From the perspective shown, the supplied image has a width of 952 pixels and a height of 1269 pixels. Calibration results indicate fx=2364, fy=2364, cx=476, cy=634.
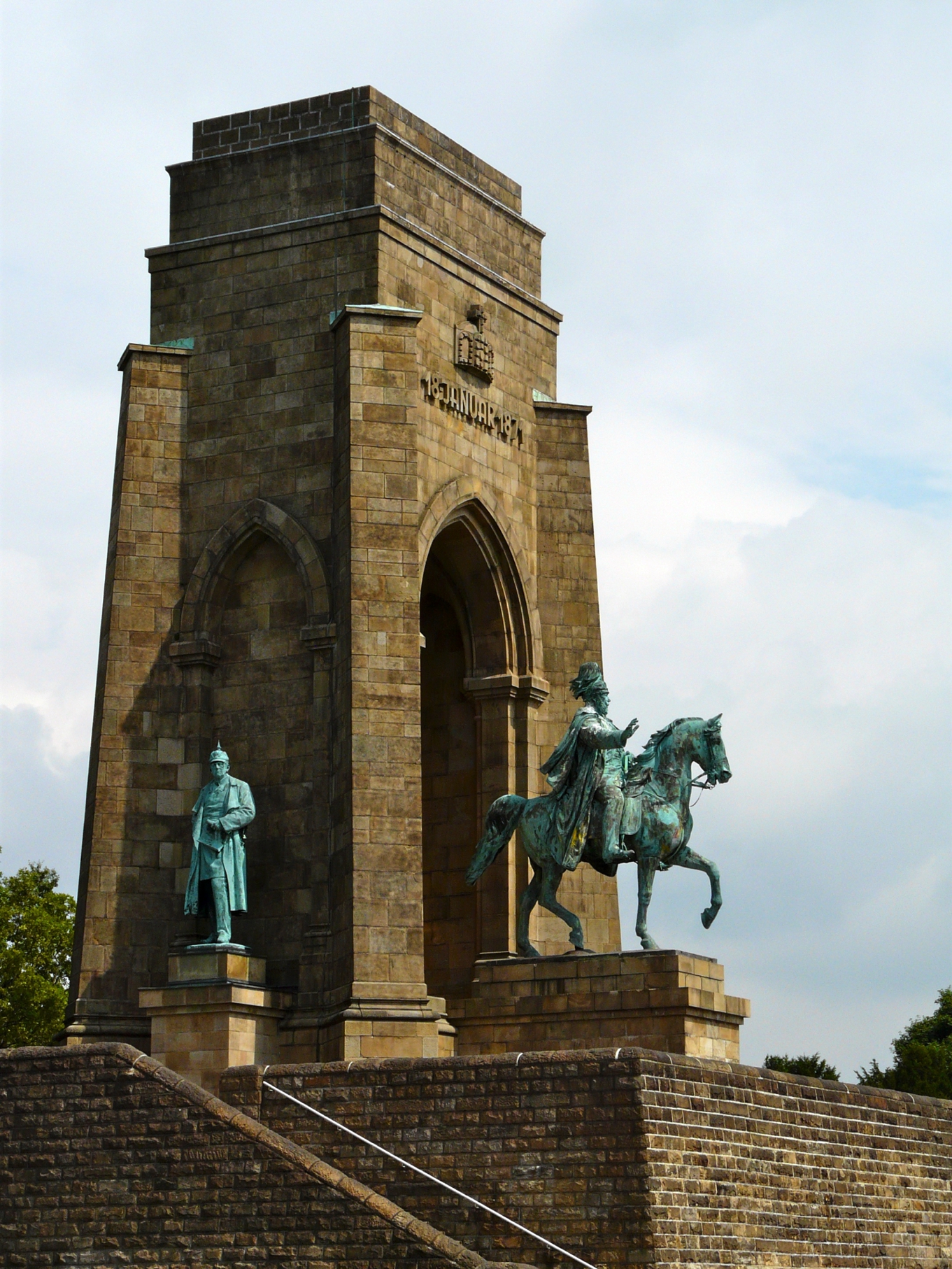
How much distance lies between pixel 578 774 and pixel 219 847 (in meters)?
4.65

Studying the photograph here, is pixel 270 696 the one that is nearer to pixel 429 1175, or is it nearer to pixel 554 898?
pixel 554 898

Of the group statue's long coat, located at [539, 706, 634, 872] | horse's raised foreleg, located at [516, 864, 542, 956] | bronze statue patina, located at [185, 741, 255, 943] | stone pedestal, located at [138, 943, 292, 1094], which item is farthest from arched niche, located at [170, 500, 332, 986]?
statue's long coat, located at [539, 706, 634, 872]

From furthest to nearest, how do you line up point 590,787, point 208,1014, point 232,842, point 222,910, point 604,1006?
point 232,842 → point 222,910 → point 590,787 → point 208,1014 → point 604,1006

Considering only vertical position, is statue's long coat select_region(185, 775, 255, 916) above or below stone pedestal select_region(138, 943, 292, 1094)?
above

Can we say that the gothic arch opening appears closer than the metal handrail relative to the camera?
No

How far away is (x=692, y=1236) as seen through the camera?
77.7 ft

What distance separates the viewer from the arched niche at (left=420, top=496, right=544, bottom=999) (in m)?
33.5

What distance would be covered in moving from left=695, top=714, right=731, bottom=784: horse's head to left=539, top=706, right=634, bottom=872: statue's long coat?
1051 millimetres

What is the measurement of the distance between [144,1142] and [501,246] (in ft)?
51.3

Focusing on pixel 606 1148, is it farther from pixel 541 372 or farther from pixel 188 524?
pixel 541 372

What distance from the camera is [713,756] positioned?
29.4m

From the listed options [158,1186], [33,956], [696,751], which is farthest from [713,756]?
[33,956]

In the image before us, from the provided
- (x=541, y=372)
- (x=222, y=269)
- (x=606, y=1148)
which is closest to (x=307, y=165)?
(x=222, y=269)

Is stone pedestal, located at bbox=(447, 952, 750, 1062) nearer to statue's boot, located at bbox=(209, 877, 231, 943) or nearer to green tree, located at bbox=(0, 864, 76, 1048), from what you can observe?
statue's boot, located at bbox=(209, 877, 231, 943)
